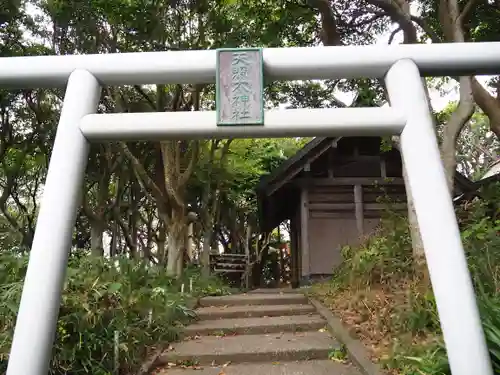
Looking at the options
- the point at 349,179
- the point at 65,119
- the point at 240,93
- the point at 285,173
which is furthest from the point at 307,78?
the point at 349,179

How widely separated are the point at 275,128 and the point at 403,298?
3.00 meters

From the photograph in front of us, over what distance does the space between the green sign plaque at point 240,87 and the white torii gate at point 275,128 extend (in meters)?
0.06

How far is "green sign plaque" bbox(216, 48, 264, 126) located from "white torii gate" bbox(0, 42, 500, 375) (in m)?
0.06

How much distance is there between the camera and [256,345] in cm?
579

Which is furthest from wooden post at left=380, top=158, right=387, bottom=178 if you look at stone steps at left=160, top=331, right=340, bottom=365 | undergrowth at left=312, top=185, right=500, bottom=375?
stone steps at left=160, top=331, right=340, bottom=365

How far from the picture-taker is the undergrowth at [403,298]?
3.60 metres

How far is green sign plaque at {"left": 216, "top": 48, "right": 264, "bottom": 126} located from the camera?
3.04 m

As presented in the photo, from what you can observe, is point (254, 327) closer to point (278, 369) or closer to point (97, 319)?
point (278, 369)

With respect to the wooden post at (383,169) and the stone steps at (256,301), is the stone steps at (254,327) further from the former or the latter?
the wooden post at (383,169)

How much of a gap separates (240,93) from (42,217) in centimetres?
156

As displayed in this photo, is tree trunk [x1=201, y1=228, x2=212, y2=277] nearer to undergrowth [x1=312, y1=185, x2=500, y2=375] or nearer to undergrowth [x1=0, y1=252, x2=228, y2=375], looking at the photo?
undergrowth [x1=312, y1=185, x2=500, y2=375]

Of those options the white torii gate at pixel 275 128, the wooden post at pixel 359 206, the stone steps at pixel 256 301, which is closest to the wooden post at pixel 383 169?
the wooden post at pixel 359 206

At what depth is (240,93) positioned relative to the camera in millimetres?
3102

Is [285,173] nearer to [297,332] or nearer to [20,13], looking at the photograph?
[297,332]
